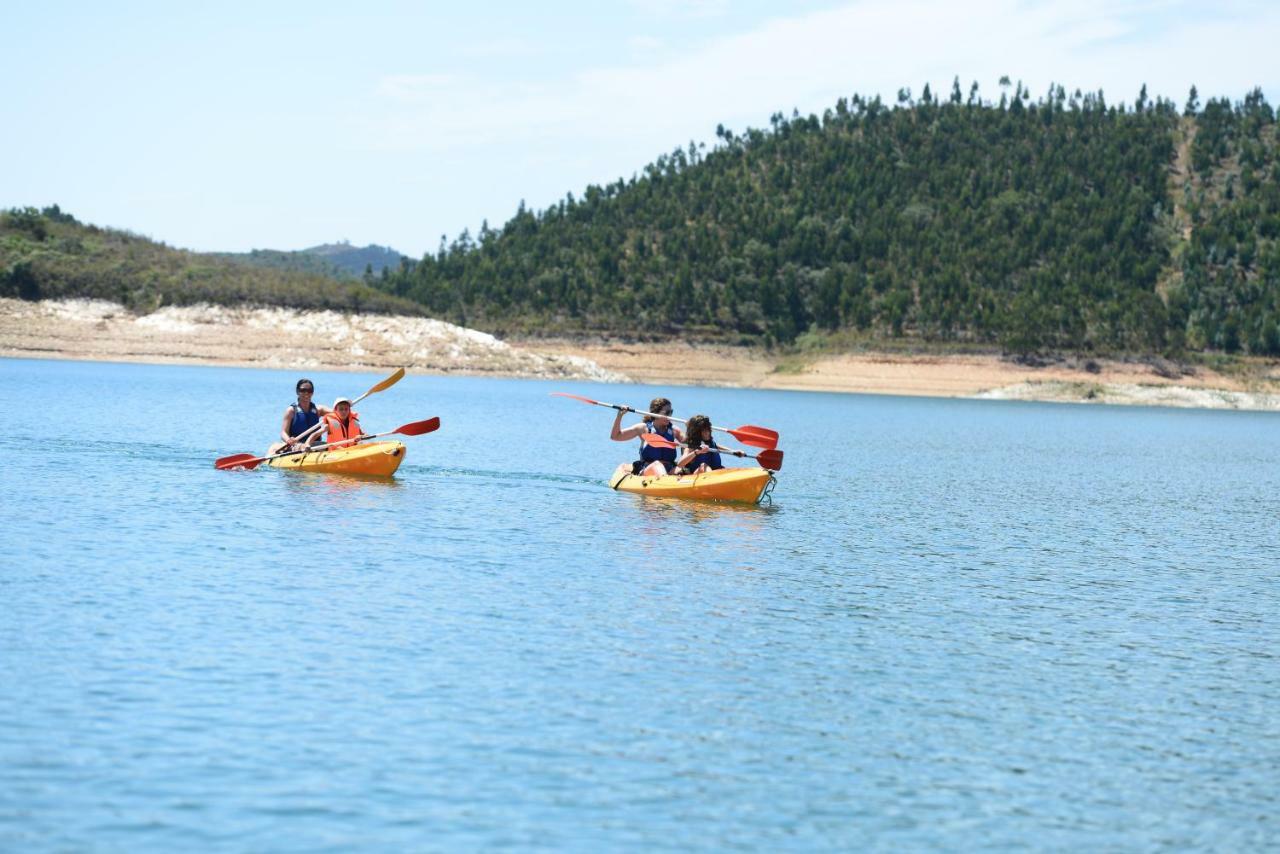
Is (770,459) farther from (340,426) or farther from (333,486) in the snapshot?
(340,426)

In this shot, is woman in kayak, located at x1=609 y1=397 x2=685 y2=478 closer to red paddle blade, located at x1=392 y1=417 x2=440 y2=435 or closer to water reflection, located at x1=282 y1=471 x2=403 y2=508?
red paddle blade, located at x1=392 y1=417 x2=440 y2=435

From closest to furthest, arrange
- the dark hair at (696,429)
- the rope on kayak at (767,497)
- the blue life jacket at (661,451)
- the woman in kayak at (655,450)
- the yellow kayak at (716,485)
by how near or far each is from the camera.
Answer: the dark hair at (696,429) → the yellow kayak at (716,485) → the woman in kayak at (655,450) → the blue life jacket at (661,451) → the rope on kayak at (767,497)

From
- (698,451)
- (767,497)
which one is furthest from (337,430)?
(767,497)

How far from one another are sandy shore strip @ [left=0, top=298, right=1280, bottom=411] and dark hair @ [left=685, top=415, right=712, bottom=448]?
110m

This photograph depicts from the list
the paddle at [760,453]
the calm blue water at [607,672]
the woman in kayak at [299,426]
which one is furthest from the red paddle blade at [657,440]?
the woman in kayak at [299,426]

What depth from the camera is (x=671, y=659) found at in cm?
1845

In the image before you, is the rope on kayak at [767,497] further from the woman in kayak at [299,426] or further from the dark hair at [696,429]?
the woman in kayak at [299,426]

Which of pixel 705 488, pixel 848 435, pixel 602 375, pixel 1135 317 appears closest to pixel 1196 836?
pixel 705 488

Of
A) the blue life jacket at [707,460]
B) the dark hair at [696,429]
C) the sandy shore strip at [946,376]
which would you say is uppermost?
the dark hair at [696,429]

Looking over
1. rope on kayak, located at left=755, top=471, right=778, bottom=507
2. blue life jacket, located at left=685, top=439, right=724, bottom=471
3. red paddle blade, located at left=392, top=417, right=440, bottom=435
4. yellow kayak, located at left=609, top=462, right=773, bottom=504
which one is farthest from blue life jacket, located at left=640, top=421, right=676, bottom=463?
red paddle blade, located at left=392, top=417, right=440, bottom=435

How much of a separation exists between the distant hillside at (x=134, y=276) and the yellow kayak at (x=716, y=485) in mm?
113446

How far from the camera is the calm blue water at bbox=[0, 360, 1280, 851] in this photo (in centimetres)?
1281

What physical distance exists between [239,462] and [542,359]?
124m

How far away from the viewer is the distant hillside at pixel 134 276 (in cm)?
13725
